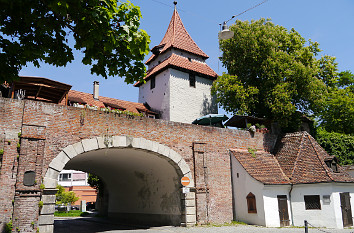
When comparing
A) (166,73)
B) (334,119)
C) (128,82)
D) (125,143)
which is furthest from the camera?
(334,119)

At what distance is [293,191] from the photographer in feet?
57.1

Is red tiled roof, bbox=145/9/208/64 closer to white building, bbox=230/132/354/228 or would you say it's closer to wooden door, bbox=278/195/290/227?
white building, bbox=230/132/354/228

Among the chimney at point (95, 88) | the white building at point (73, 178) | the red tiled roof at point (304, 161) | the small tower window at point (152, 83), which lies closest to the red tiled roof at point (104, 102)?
the chimney at point (95, 88)

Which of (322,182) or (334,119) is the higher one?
(334,119)

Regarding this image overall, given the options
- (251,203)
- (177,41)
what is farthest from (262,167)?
(177,41)

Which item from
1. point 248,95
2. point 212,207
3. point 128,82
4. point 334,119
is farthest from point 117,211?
point 334,119

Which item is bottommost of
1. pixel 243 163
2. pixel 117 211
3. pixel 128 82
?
pixel 117 211

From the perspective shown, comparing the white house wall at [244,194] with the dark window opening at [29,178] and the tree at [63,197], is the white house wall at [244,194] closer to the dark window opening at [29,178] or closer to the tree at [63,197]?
the dark window opening at [29,178]

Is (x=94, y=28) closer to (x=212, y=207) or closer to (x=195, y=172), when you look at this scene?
(x=195, y=172)

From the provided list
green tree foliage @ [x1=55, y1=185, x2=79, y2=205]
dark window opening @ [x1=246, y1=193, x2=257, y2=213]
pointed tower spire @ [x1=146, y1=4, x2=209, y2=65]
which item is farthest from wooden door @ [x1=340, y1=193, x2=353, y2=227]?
green tree foliage @ [x1=55, y1=185, x2=79, y2=205]

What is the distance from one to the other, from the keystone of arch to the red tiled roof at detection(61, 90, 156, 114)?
34.0 ft

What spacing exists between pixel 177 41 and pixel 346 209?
19758 millimetres

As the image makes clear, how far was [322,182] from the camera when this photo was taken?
54.4 feet

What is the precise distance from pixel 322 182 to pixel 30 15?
626 inches
